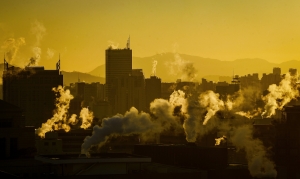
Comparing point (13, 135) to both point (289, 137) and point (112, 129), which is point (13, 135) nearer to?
point (112, 129)

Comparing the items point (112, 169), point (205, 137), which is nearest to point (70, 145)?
point (205, 137)

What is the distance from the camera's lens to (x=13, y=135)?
139000mm

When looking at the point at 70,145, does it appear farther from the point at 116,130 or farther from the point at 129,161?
the point at 129,161

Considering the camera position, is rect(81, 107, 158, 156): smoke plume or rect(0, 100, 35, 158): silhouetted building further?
rect(0, 100, 35, 158): silhouetted building

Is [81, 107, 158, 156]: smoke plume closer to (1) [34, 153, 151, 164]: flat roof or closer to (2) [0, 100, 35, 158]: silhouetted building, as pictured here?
(1) [34, 153, 151, 164]: flat roof

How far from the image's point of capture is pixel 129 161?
94750 mm

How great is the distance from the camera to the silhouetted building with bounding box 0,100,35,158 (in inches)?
5325

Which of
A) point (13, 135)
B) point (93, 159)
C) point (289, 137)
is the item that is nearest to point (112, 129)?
point (93, 159)

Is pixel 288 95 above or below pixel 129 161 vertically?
above

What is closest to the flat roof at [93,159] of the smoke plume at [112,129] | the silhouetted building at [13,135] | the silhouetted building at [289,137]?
the smoke plume at [112,129]

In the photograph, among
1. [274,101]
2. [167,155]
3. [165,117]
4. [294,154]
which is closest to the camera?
[167,155]

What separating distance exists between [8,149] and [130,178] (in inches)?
1856

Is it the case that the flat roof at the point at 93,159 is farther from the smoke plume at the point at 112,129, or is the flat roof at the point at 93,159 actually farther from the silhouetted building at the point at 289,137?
the silhouetted building at the point at 289,137

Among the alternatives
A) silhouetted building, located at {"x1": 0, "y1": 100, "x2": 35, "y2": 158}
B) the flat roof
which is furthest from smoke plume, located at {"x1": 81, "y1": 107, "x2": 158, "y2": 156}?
silhouetted building, located at {"x1": 0, "y1": 100, "x2": 35, "y2": 158}
